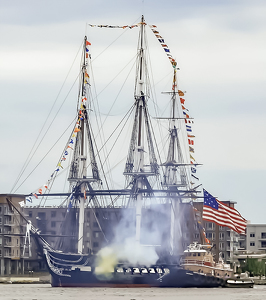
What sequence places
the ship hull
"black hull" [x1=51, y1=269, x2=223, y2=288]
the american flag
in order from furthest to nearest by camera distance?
1. the ship hull
2. "black hull" [x1=51, y1=269, x2=223, y2=288]
3. the american flag

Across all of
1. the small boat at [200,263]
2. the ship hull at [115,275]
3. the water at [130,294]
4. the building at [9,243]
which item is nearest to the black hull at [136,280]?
the ship hull at [115,275]

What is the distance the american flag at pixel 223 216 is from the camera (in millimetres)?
113938

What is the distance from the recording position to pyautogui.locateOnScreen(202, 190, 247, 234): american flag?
374 ft

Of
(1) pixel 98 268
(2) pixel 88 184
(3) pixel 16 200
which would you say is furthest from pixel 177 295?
(3) pixel 16 200

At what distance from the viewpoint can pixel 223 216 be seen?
115 meters

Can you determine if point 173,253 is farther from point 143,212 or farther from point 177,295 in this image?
point 177,295

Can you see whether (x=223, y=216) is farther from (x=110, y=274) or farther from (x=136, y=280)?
(x=110, y=274)

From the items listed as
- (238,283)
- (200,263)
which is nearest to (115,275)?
(200,263)

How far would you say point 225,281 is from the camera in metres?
134

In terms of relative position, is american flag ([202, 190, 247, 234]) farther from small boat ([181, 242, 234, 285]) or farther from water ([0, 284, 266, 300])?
small boat ([181, 242, 234, 285])

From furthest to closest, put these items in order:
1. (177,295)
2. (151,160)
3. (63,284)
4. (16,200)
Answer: (16,200), (151,160), (63,284), (177,295)

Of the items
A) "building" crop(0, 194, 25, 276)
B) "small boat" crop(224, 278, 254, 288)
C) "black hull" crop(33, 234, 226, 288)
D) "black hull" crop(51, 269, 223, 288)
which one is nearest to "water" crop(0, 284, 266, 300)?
"black hull" crop(51, 269, 223, 288)

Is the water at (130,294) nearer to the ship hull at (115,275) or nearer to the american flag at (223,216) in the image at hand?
the ship hull at (115,275)

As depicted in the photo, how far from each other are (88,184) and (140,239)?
1117 centimetres
